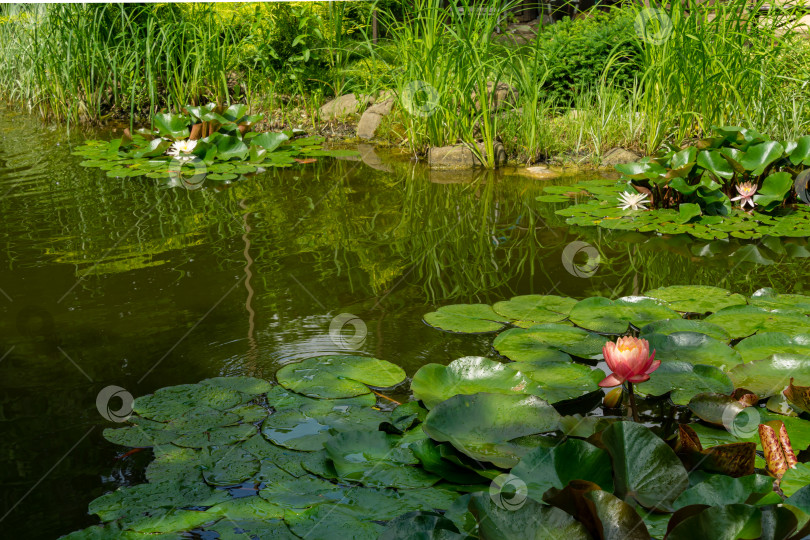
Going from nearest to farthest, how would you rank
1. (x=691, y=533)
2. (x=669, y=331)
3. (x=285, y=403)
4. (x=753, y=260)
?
(x=691, y=533) → (x=285, y=403) → (x=669, y=331) → (x=753, y=260)

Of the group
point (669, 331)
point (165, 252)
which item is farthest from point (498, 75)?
point (669, 331)

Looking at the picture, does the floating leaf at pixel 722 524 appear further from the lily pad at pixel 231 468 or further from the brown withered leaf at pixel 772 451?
the lily pad at pixel 231 468

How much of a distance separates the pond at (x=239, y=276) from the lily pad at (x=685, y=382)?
1.73 ft

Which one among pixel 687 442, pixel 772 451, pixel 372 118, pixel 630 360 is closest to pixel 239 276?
pixel 630 360

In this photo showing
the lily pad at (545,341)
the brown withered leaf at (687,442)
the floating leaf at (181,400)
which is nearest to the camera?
the brown withered leaf at (687,442)

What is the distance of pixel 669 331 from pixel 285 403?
1.13 meters

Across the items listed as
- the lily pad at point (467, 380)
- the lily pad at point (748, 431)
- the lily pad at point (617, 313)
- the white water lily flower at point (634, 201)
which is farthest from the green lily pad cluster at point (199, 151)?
the lily pad at point (748, 431)

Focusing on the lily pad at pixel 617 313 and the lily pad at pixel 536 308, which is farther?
the lily pad at pixel 536 308

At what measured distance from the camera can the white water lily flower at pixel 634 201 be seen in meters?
3.80

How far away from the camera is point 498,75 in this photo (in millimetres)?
4754

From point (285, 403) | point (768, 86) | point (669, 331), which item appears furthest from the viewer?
point (768, 86)

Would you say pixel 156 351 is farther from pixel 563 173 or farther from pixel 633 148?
pixel 633 148

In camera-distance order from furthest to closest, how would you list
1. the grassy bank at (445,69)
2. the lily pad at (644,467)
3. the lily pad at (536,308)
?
the grassy bank at (445,69) → the lily pad at (536,308) → the lily pad at (644,467)

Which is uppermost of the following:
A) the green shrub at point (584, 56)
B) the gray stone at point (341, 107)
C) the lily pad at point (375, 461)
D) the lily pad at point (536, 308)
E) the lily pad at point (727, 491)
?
the green shrub at point (584, 56)
